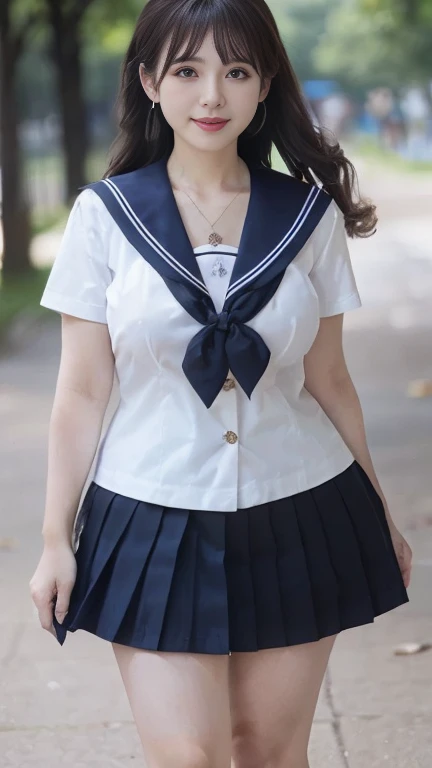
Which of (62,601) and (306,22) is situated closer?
(62,601)

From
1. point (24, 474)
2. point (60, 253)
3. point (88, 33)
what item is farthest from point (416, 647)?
point (88, 33)

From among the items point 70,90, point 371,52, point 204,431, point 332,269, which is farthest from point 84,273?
point 371,52

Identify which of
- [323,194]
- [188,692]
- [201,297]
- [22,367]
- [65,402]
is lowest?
[22,367]

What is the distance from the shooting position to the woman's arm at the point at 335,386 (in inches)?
94.7

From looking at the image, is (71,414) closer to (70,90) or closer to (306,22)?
(70,90)

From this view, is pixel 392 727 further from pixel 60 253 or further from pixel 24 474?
pixel 24 474

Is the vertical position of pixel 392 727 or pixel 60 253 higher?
pixel 60 253

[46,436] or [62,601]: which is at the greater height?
[62,601]

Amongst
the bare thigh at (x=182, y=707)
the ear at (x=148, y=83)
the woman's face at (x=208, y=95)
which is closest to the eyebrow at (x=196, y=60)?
the woman's face at (x=208, y=95)

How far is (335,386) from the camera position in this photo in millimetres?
2443

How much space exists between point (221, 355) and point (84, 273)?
0.29 metres

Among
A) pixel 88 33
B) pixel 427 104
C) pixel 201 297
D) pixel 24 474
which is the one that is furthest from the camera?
pixel 427 104

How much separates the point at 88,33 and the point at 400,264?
7.43m

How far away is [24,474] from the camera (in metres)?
6.20
